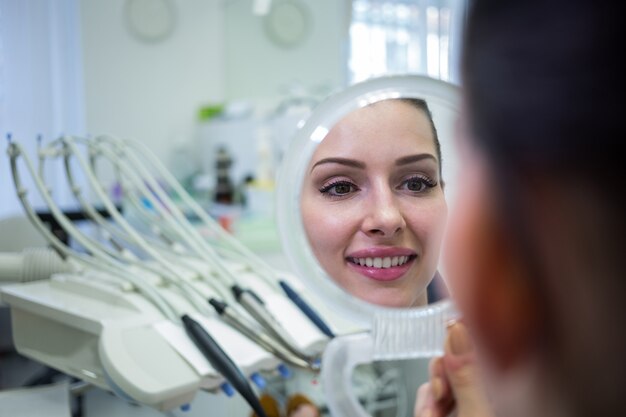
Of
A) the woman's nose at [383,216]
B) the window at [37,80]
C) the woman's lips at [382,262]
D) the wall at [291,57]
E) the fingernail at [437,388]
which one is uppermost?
the wall at [291,57]

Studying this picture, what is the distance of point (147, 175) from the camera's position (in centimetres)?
82

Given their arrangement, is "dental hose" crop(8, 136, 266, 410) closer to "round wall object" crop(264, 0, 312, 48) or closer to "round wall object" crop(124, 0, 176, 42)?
"round wall object" crop(124, 0, 176, 42)

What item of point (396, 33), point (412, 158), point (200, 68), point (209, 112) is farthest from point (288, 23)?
point (412, 158)

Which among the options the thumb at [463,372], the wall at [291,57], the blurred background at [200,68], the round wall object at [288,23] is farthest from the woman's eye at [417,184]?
the round wall object at [288,23]

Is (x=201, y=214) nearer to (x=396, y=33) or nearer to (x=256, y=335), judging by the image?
(x=256, y=335)

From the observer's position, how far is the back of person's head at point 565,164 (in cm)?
22

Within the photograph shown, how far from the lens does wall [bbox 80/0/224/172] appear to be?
179 cm

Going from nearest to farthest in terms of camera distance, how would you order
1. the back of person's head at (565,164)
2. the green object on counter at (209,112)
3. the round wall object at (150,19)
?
1. the back of person's head at (565,164)
2. the round wall object at (150,19)
3. the green object on counter at (209,112)

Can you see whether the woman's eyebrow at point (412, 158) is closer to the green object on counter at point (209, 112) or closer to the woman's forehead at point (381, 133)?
the woman's forehead at point (381, 133)

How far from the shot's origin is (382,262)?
556 millimetres

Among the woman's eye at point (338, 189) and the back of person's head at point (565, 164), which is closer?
the back of person's head at point (565, 164)

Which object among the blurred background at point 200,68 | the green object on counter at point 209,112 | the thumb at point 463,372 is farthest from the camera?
the green object on counter at point 209,112

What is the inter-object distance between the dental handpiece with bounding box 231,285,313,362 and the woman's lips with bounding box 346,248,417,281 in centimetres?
13

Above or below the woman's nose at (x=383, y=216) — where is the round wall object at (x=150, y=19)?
above
